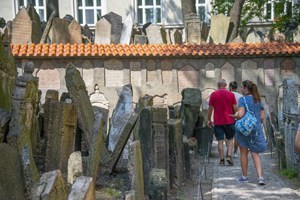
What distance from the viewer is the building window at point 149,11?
23.1 meters

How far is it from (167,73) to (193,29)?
1.92m

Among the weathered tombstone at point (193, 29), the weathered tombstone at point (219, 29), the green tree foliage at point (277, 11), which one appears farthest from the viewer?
the green tree foliage at point (277, 11)

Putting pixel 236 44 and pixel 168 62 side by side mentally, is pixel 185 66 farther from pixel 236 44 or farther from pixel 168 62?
pixel 236 44

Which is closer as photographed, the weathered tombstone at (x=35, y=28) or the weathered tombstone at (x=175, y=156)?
the weathered tombstone at (x=175, y=156)

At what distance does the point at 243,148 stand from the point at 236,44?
7604 mm

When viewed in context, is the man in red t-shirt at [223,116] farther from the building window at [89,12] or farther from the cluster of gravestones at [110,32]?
the building window at [89,12]

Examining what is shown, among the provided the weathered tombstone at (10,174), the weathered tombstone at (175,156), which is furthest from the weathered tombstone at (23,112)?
the weathered tombstone at (175,156)


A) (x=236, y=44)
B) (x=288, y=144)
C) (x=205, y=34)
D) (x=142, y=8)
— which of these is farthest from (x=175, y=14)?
(x=288, y=144)

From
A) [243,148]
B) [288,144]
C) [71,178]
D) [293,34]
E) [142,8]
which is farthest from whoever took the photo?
[142,8]

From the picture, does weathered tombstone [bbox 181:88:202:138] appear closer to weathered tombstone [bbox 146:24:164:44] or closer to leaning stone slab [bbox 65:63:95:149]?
leaning stone slab [bbox 65:63:95:149]

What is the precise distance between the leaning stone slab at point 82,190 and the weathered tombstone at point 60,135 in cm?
336

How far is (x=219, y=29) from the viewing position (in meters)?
14.7

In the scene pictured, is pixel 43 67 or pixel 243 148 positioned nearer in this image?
pixel 243 148

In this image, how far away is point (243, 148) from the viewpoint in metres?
6.55
